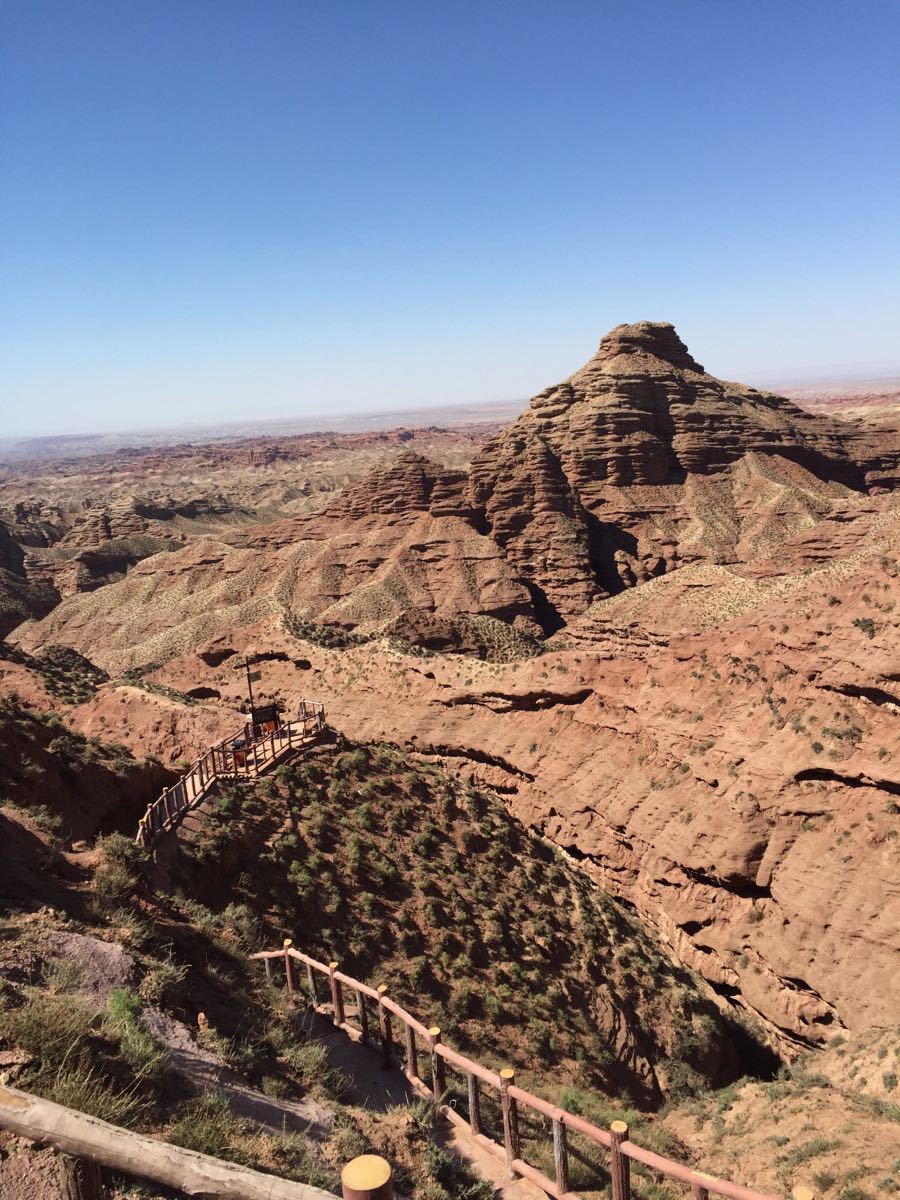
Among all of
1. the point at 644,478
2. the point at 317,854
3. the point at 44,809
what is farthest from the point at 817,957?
the point at 644,478

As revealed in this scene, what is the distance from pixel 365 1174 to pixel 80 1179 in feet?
5.74

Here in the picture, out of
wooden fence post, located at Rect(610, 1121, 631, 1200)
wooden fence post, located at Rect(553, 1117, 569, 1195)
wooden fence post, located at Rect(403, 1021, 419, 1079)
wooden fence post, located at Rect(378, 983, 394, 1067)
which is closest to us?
wooden fence post, located at Rect(610, 1121, 631, 1200)

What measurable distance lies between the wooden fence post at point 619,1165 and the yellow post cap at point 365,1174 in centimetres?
360

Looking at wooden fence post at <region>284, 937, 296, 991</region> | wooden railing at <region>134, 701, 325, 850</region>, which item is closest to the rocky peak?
wooden railing at <region>134, 701, 325, 850</region>

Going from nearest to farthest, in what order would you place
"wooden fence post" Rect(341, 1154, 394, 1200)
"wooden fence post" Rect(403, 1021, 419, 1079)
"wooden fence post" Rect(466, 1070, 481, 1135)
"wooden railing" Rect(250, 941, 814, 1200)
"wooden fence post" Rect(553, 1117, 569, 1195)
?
"wooden fence post" Rect(341, 1154, 394, 1200), "wooden railing" Rect(250, 941, 814, 1200), "wooden fence post" Rect(553, 1117, 569, 1195), "wooden fence post" Rect(466, 1070, 481, 1135), "wooden fence post" Rect(403, 1021, 419, 1079)

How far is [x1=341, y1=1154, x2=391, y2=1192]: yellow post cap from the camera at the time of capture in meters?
4.29

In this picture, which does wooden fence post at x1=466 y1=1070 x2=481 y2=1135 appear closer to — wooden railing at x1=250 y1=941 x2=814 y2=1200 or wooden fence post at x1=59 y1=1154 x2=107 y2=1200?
wooden railing at x1=250 y1=941 x2=814 y2=1200

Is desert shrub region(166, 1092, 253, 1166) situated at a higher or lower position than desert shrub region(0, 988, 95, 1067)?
lower

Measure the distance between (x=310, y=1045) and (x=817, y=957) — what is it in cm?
1257

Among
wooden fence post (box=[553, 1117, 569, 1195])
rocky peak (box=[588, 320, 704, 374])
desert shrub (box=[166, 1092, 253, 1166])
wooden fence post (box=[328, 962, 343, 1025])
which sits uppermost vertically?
rocky peak (box=[588, 320, 704, 374])

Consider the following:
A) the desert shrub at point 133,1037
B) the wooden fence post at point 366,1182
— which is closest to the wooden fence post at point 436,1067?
the desert shrub at point 133,1037

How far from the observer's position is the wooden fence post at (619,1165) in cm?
699

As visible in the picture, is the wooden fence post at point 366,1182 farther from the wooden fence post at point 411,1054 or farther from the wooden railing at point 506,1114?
the wooden fence post at point 411,1054

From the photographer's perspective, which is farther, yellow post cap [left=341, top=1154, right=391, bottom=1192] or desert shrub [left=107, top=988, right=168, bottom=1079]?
desert shrub [left=107, top=988, right=168, bottom=1079]
